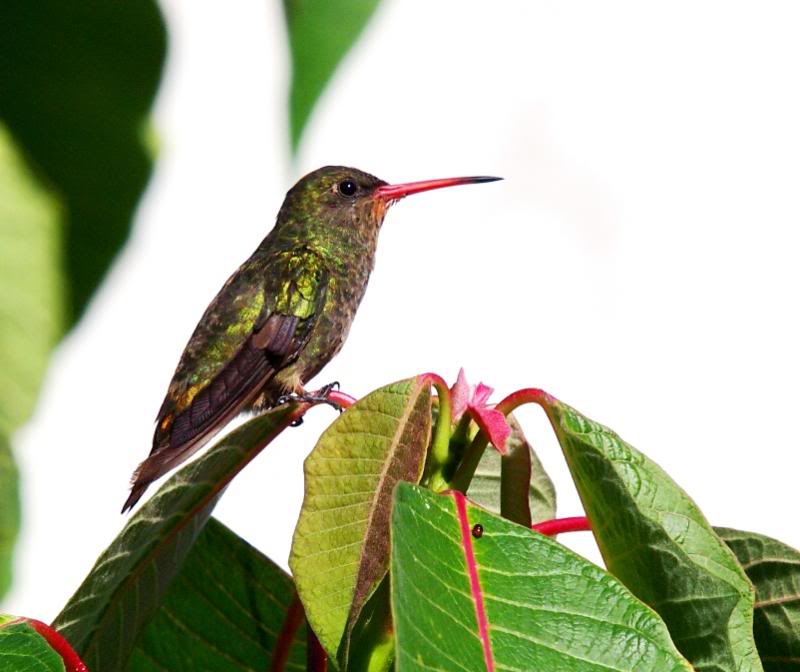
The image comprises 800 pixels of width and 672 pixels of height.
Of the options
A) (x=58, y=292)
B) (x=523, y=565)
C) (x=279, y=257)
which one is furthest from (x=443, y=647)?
(x=279, y=257)

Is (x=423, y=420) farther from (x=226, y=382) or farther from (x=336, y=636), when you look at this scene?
(x=226, y=382)

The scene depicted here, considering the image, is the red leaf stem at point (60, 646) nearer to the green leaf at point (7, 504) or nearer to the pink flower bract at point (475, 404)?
the green leaf at point (7, 504)

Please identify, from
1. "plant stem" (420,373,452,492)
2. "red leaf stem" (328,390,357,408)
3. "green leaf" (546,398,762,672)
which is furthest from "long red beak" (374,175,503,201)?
"green leaf" (546,398,762,672)

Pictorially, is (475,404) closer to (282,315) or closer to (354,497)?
(354,497)

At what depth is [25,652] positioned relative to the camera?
1068 mm

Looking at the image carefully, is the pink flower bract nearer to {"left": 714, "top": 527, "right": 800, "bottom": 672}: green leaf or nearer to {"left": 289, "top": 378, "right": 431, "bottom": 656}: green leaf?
{"left": 289, "top": 378, "right": 431, "bottom": 656}: green leaf

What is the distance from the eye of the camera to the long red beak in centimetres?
324

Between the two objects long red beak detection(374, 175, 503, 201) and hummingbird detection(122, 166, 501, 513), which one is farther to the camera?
long red beak detection(374, 175, 503, 201)

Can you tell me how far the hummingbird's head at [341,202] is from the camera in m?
3.80

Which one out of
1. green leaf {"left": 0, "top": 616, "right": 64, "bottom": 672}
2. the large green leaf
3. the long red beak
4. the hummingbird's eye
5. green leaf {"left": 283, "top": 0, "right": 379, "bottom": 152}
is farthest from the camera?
the hummingbird's eye

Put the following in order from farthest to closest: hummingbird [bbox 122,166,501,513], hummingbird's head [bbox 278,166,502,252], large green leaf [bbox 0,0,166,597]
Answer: hummingbird's head [bbox 278,166,502,252] → hummingbird [bbox 122,166,501,513] → large green leaf [bbox 0,0,166,597]

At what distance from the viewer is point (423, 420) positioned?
123cm

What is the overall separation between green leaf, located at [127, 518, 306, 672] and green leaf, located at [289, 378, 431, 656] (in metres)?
0.59

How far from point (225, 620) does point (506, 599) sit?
32.1 inches
